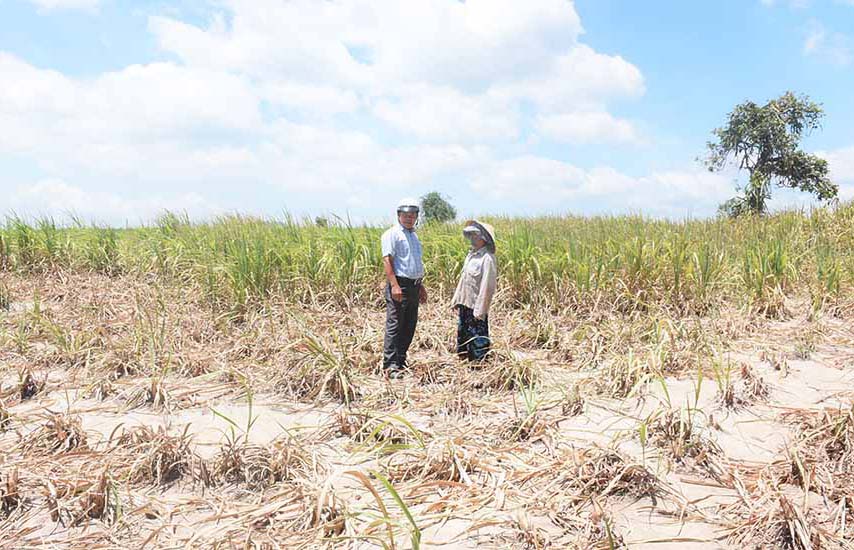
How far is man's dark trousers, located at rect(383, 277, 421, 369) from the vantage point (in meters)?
5.00

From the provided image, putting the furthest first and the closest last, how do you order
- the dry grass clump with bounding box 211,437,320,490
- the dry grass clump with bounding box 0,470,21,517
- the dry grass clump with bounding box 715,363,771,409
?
the dry grass clump with bounding box 715,363,771,409 < the dry grass clump with bounding box 211,437,320,490 < the dry grass clump with bounding box 0,470,21,517

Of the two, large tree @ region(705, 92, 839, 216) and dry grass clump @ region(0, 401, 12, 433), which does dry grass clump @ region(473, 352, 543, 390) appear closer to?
dry grass clump @ region(0, 401, 12, 433)

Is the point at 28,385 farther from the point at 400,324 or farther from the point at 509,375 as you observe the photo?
the point at 509,375

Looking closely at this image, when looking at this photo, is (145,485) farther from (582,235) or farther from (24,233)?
(24,233)

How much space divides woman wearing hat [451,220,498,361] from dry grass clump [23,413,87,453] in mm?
2919

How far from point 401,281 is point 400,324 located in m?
0.38

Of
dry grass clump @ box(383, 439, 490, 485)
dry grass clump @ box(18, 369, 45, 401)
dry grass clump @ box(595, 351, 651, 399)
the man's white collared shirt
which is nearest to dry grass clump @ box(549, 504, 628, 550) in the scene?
dry grass clump @ box(383, 439, 490, 485)

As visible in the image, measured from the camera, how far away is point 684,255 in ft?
21.9

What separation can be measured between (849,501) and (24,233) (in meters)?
10.9

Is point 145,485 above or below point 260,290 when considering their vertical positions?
below

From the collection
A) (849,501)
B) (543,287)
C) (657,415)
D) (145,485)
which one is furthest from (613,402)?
(145,485)

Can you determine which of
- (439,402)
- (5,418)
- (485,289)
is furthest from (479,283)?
(5,418)

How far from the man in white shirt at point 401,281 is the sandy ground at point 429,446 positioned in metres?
0.29

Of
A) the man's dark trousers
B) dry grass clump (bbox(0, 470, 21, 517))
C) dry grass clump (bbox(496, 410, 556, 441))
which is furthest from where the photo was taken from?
the man's dark trousers
